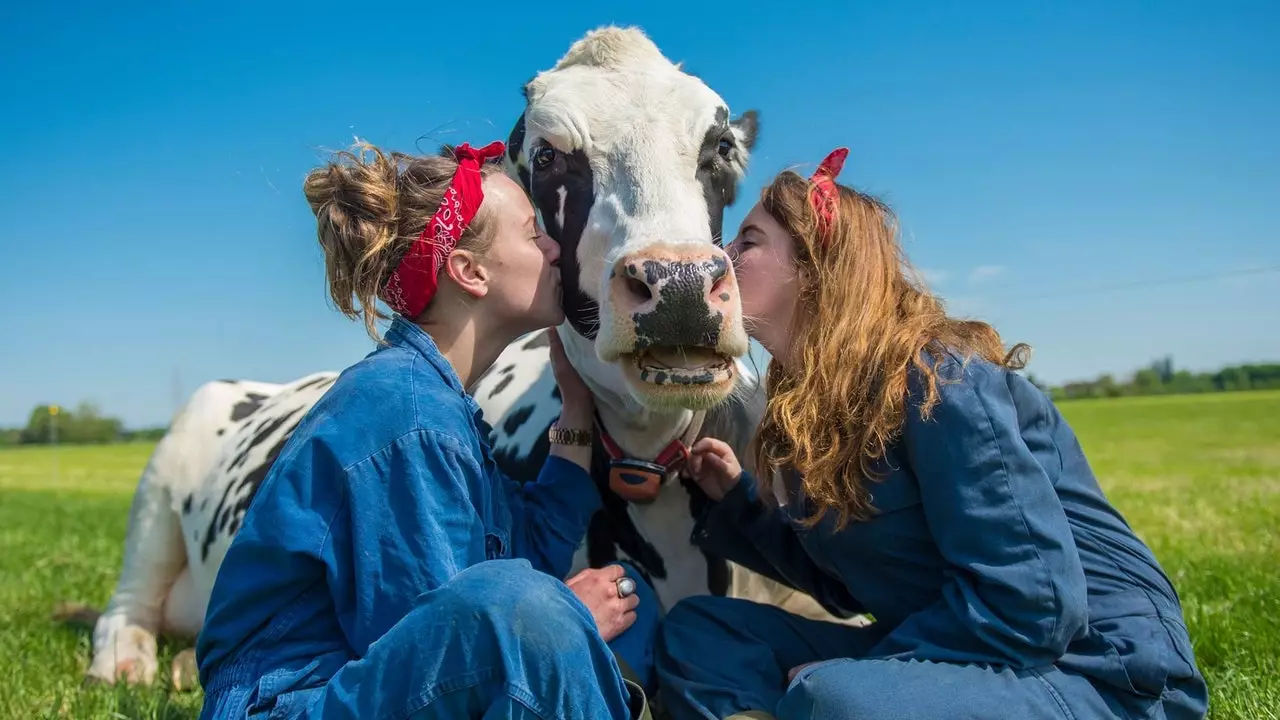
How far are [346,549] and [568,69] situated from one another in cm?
219

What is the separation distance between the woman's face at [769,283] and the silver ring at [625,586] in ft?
2.53

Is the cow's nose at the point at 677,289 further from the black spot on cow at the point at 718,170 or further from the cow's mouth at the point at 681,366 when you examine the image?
the black spot on cow at the point at 718,170

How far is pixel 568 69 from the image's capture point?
3.84m

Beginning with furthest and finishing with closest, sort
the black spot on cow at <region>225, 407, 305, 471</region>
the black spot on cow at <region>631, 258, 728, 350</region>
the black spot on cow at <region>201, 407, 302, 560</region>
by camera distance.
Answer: the black spot on cow at <region>225, 407, 305, 471</region> → the black spot on cow at <region>201, 407, 302, 560</region> → the black spot on cow at <region>631, 258, 728, 350</region>

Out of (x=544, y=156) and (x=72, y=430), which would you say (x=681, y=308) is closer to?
(x=544, y=156)

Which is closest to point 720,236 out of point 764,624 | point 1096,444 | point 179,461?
point 764,624

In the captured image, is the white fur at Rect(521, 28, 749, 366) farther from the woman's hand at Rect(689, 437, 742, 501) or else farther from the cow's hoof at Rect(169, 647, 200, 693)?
the cow's hoof at Rect(169, 647, 200, 693)

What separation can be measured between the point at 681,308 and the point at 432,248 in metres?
0.70

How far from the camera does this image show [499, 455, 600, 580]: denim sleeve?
308cm

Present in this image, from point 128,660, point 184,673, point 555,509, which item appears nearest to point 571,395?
point 555,509

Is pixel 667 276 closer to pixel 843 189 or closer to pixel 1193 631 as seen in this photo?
pixel 843 189

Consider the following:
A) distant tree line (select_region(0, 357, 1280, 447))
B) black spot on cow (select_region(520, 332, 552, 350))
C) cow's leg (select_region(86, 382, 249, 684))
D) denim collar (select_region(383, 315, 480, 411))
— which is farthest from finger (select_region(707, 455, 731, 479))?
distant tree line (select_region(0, 357, 1280, 447))

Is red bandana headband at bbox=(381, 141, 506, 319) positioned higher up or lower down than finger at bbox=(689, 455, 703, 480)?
higher up

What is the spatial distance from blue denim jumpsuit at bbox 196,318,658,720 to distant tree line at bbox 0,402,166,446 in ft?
301
